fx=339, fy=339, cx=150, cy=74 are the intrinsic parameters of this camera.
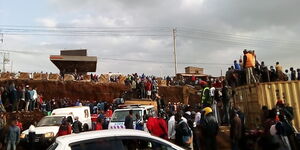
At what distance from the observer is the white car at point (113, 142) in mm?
5465

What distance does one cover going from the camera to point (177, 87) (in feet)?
133

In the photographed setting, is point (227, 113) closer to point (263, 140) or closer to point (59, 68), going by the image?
point (263, 140)

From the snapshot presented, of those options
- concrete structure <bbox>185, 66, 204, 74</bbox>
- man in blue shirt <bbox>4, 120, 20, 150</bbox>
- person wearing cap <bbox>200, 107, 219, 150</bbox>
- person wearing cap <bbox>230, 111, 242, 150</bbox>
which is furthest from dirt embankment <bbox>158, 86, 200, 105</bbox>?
person wearing cap <bbox>200, 107, 219, 150</bbox>

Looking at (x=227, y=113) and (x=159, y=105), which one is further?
(x=159, y=105)

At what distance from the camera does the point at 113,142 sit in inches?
220

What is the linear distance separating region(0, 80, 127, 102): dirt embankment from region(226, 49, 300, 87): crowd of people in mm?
23478

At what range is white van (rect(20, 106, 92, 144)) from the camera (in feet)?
49.4

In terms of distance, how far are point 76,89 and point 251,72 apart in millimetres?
25819

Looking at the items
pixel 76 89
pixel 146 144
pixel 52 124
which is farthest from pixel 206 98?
pixel 76 89

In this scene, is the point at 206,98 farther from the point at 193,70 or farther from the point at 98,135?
the point at 193,70

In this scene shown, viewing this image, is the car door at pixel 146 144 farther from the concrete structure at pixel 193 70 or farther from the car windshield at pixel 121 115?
the concrete structure at pixel 193 70

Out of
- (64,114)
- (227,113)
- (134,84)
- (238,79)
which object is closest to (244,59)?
Result: (238,79)

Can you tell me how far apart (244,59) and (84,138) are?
10469 mm

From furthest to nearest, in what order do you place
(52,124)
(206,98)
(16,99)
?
(16,99) → (52,124) → (206,98)
